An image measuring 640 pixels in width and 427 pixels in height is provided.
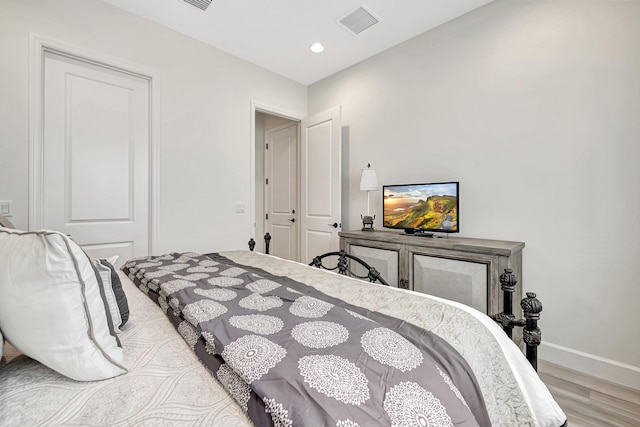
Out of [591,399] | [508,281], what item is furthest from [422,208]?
[591,399]

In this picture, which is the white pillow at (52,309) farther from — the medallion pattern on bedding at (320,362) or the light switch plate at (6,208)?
the light switch plate at (6,208)

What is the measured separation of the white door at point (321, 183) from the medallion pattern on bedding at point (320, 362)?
2.36 metres

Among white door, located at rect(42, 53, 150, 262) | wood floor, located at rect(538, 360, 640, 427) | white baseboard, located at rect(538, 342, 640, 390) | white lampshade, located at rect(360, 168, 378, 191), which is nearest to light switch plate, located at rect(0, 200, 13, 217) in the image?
white door, located at rect(42, 53, 150, 262)

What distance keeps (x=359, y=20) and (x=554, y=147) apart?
1984mm

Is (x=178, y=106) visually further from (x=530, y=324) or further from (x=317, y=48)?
(x=530, y=324)

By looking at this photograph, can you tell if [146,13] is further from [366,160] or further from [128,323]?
[128,323]

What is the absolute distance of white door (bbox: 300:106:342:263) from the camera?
3385mm

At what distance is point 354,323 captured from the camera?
86 centimetres

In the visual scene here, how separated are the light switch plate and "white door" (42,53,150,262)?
18cm

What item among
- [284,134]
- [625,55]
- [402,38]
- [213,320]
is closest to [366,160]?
[402,38]

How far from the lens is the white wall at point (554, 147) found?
187cm

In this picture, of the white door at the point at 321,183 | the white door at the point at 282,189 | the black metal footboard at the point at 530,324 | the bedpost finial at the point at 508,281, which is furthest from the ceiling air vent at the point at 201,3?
the black metal footboard at the point at 530,324

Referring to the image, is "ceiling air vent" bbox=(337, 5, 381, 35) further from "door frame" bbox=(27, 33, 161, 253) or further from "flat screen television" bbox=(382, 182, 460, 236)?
"door frame" bbox=(27, 33, 161, 253)

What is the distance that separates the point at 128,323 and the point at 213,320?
361mm
